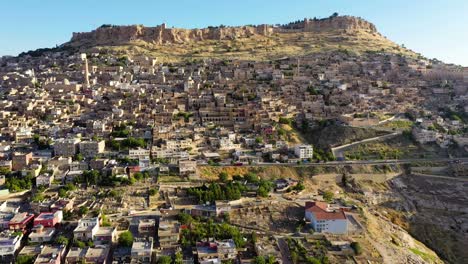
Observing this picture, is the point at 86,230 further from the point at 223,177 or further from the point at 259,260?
the point at 223,177

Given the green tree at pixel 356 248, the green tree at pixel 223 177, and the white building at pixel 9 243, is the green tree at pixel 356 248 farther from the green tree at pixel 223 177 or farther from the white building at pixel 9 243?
the white building at pixel 9 243

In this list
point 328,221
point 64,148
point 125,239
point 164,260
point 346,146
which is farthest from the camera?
point 346,146

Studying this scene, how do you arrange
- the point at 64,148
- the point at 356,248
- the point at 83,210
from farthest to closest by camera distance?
1. the point at 64,148
2. the point at 83,210
3. the point at 356,248

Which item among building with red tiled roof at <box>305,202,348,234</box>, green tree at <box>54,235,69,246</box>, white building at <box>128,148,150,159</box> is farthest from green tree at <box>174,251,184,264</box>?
white building at <box>128,148,150,159</box>

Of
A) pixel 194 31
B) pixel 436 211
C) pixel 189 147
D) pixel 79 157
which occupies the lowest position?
pixel 436 211

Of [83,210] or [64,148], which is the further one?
[64,148]

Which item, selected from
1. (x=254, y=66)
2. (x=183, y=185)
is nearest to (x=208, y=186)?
(x=183, y=185)

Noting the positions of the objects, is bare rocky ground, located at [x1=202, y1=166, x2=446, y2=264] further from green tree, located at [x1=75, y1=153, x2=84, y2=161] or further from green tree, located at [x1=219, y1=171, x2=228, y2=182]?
green tree, located at [x1=75, y1=153, x2=84, y2=161]

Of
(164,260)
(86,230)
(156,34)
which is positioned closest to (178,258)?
(164,260)
